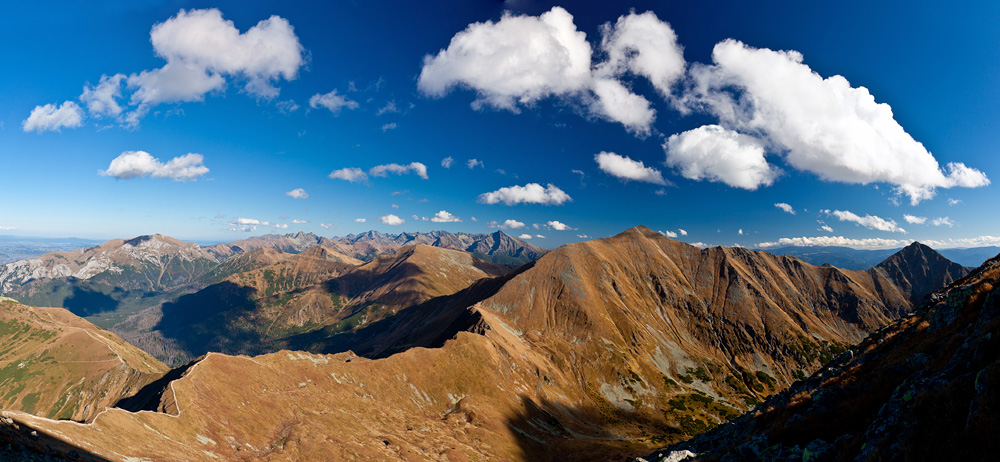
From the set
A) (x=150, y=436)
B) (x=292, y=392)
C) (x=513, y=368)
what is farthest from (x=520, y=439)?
(x=150, y=436)

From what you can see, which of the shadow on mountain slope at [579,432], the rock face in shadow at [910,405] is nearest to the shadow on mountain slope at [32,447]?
the rock face in shadow at [910,405]

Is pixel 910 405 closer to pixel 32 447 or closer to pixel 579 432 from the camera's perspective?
pixel 32 447

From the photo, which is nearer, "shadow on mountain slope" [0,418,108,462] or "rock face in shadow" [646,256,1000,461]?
"rock face in shadow" [646,256,1000,461]

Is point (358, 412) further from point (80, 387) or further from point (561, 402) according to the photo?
point (80, 387)

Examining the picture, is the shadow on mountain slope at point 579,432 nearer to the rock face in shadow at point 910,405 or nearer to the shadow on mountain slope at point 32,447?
the rock face in shadow at point 910,405

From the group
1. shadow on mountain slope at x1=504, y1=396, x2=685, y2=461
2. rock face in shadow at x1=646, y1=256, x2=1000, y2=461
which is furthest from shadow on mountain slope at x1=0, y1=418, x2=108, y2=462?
shadow on mountain slope at x1=504, y1=396, x2=685, y2=461

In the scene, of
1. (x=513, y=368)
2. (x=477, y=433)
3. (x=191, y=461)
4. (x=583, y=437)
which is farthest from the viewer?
(x=513, y=368)

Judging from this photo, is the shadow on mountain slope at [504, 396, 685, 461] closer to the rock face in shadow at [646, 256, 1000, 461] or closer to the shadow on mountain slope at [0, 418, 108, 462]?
the rock face in shadow at [646, 256, 1000, 461]

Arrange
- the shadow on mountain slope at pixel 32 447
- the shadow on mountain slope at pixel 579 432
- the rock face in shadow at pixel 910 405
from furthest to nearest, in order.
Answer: the shadow on mountain slope at pixel 579 432 < the shadow on mountain slope at pixel 32 447 < the rock face in shadow at pixel 910 405
